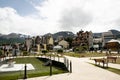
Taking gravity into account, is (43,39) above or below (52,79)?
above

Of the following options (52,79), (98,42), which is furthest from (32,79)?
(98,42)

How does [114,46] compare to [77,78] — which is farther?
[114,46]

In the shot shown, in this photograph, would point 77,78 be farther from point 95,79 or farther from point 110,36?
point 110,36

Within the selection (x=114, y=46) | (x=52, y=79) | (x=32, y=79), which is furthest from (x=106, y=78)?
(x=114, y=46)

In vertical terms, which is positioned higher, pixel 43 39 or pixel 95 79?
pixel 43 39

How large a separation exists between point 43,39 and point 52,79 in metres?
126

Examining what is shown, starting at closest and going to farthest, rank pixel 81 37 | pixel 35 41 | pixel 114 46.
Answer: pixel 114 46, pixel 81 37, pixel 35 41

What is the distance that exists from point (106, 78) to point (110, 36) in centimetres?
10152

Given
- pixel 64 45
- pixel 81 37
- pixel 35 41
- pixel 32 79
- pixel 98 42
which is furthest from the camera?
pixel 35 41

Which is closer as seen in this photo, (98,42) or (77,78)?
(77,78)

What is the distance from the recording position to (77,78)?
14.0 metres

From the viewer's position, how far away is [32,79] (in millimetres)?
13406

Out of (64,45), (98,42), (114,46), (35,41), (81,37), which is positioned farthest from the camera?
(35,41)

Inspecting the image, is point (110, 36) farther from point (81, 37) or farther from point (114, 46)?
point (114, 46)
